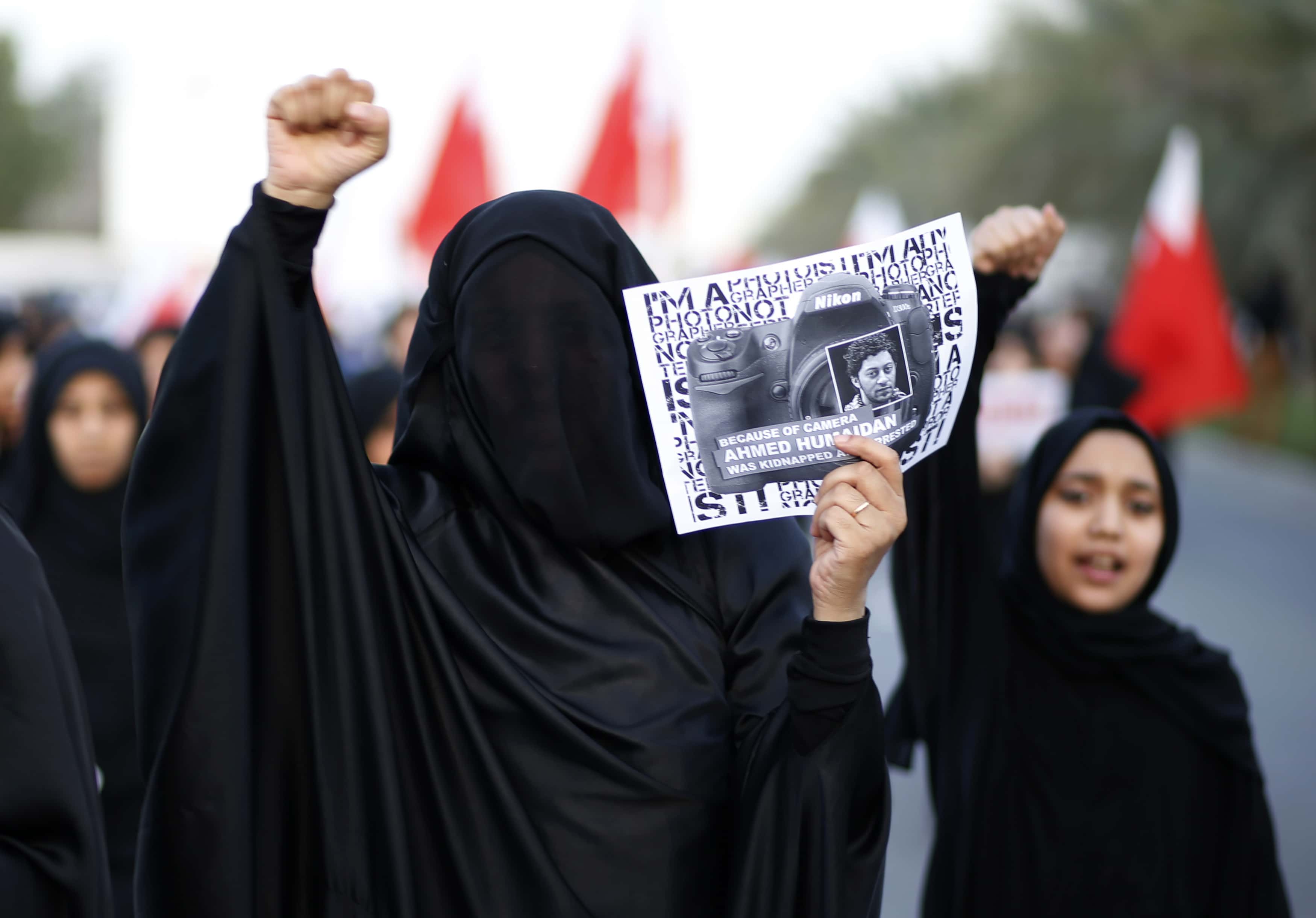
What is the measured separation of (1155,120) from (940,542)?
2069cm

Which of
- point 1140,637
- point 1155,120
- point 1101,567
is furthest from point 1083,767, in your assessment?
point 1155,120

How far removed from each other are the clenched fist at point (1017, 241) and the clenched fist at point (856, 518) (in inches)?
30.8

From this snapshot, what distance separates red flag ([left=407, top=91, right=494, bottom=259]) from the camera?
8828 mm

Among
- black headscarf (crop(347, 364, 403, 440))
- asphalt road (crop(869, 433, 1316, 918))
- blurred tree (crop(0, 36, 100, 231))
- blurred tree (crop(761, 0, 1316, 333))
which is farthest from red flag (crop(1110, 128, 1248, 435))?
blurred tree (crop(0, 36, 100, 231))

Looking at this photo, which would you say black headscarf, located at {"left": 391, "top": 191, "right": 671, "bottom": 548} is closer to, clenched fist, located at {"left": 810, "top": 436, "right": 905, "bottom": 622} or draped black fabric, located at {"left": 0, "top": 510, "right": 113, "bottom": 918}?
clenched fist, located at {"left": 810, "top": 436, "right": 905, "bottom": 622}

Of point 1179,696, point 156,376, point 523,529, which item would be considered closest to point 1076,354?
point 156,376

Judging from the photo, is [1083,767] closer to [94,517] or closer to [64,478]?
[94,517]

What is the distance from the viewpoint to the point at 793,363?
5.43 feet

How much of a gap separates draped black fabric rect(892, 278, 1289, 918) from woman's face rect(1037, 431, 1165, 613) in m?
0.04

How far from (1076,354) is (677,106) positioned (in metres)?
4.18

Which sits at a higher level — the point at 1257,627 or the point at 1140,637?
the point at 1140,637

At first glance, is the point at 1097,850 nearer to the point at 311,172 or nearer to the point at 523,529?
the point at 523,529

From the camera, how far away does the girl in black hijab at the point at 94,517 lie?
10.2 feet

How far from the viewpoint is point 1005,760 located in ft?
9.23
